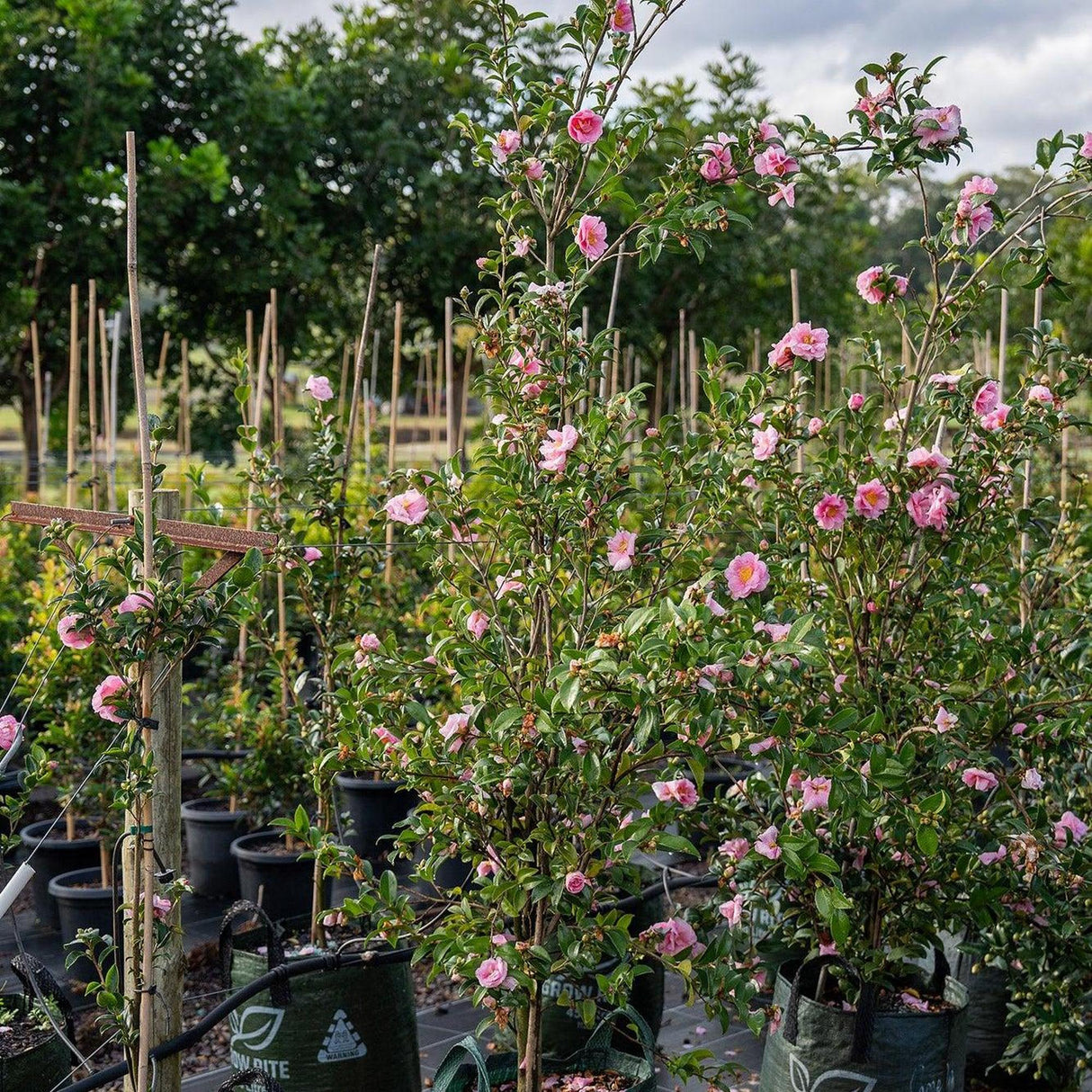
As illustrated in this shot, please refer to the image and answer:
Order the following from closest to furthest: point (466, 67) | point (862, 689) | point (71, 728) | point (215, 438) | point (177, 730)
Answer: point (177, 730) → point (862, 689) → point (71, 728) → point (215, 438) → point (466, 67)

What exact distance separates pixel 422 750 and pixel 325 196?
33.5 feet

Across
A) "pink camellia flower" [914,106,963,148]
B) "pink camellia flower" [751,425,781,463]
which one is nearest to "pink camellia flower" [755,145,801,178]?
"pink camellia flower" [914,106,963,148]

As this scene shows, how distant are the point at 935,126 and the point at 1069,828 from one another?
1566mm

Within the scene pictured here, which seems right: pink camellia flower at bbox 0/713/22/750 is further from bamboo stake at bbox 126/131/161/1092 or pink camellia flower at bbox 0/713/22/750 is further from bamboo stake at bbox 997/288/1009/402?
bamboo stake at bbox 997/288/1009/402

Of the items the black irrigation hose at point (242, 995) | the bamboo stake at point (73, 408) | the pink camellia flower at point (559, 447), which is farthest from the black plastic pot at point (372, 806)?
the pink camellia flower at point (559, 447)

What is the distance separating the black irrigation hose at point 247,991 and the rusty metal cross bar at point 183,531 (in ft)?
2.73

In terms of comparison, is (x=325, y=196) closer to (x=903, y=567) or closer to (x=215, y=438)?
(x=215, y=438)

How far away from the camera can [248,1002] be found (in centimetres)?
288

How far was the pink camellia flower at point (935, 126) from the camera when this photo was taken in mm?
2598

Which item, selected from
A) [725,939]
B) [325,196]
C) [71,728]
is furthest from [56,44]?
[725,939]

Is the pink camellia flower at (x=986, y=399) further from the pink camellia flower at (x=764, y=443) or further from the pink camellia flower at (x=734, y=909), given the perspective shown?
the pink camellia flower at (x=734, y=909)

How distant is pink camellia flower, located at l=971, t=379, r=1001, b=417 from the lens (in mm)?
2746

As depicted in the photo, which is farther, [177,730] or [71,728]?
[71,728]

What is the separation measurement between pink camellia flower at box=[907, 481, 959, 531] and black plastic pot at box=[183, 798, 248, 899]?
2884 millimetres
